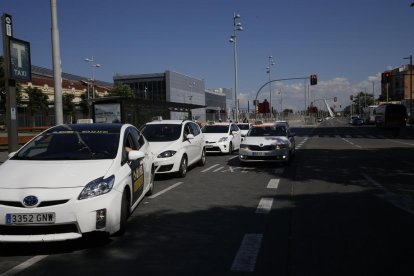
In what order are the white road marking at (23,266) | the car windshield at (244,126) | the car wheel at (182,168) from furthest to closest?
1. the car windshield at (244,126)
2. the car wheel at (182,168)
3. the white road marking at (23,266)

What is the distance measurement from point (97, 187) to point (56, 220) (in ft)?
2.07

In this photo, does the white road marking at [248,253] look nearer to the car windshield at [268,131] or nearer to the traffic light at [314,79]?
the car windshield at [268,131]

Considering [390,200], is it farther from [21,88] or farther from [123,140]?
[21,88]

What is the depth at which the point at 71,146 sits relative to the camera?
6492 mm

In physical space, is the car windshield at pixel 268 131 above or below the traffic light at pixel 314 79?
below

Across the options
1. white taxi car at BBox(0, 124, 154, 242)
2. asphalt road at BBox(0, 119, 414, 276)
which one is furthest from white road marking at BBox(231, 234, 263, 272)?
white taxi car at BBox(0, 124, 154, 242)

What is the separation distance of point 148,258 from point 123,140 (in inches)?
95.2

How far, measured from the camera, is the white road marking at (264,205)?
725cm

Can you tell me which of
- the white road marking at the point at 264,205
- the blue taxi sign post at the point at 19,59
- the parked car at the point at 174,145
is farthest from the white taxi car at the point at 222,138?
the white road marking at the point at 264,205

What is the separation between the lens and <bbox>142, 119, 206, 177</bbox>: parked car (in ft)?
36.7

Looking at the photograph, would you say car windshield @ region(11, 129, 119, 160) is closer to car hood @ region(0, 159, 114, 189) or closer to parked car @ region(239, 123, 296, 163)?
car hood @ region(0, 159, 114, 189)

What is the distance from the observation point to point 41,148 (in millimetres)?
6461

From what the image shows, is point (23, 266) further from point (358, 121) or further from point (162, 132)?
point (358, 121)

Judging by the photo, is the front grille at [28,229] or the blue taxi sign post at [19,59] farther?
→ the blue taxi sign post at [19,59]
